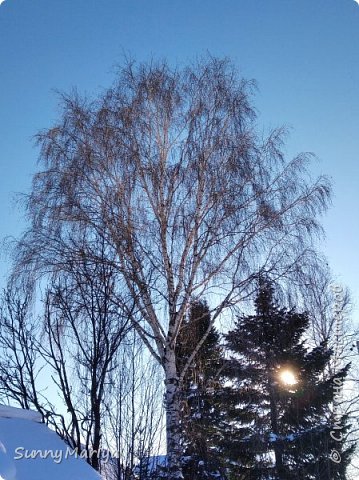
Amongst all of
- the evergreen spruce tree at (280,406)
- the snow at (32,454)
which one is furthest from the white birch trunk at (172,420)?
the snow at (32,454)

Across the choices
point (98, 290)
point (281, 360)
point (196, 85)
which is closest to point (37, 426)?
point (98, 290)

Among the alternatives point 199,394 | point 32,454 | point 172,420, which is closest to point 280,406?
point 199,394

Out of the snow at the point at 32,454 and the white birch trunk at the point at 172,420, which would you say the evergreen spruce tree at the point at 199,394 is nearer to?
the white birch trunk at the point at 172,420

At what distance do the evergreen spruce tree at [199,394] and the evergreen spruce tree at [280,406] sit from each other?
425mm

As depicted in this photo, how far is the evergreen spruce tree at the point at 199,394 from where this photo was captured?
869cm

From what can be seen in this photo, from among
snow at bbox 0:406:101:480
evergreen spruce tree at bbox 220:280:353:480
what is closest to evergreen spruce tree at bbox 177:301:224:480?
evergreen spruce tree at bbox 220:280:353:480

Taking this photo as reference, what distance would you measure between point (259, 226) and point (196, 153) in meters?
1.85

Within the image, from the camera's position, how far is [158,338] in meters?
8.01

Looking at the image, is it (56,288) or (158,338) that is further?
(158,338)

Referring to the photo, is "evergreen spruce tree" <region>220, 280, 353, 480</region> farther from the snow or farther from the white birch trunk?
the snow

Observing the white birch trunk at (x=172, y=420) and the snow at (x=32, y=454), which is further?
the white birch trunk at (x=172, y=420)

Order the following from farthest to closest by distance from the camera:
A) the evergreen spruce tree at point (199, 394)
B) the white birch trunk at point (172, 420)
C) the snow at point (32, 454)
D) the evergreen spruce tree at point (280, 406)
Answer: the evergreen spruce tree at point (280, 406) → the evergreen spruce tree at point (199, 394) → the white birch trunk at point (172, 420) → the snow at point (32, 454)

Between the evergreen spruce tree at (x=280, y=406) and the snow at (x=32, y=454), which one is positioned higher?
the evergreen spruce tree at (x=280, y=406)

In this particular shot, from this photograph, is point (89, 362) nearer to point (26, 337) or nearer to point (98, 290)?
point (98, 290)
